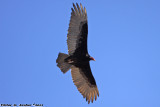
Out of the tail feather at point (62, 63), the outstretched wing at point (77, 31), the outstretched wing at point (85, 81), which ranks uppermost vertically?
the outstretched wing at point (77, 31)

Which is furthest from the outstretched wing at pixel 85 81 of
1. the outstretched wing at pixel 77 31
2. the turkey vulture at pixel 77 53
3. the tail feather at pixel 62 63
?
the outstretched wing at pixel 77 31

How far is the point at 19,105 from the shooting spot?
9.45m

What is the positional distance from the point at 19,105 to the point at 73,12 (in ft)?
11.9

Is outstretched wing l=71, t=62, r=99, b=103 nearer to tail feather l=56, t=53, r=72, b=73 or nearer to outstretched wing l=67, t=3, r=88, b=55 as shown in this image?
tail feather l=56, t=53, r=72, b=73

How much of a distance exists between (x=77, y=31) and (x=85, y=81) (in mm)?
2146

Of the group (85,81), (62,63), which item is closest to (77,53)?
(62,63)

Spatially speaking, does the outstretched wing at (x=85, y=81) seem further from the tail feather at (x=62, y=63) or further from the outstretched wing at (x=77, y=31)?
the outstretched wing at (x=77, y=31)

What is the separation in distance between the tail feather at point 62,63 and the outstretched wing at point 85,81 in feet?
1.52

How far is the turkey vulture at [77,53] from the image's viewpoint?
33.5 ft

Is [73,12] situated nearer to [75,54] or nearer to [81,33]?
[81,33]

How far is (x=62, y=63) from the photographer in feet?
34.1

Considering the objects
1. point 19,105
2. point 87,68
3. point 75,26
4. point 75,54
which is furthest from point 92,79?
point 19,105

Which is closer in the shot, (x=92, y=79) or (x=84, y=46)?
(x=84, y=46)

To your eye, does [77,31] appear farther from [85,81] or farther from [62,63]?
[85,81]
